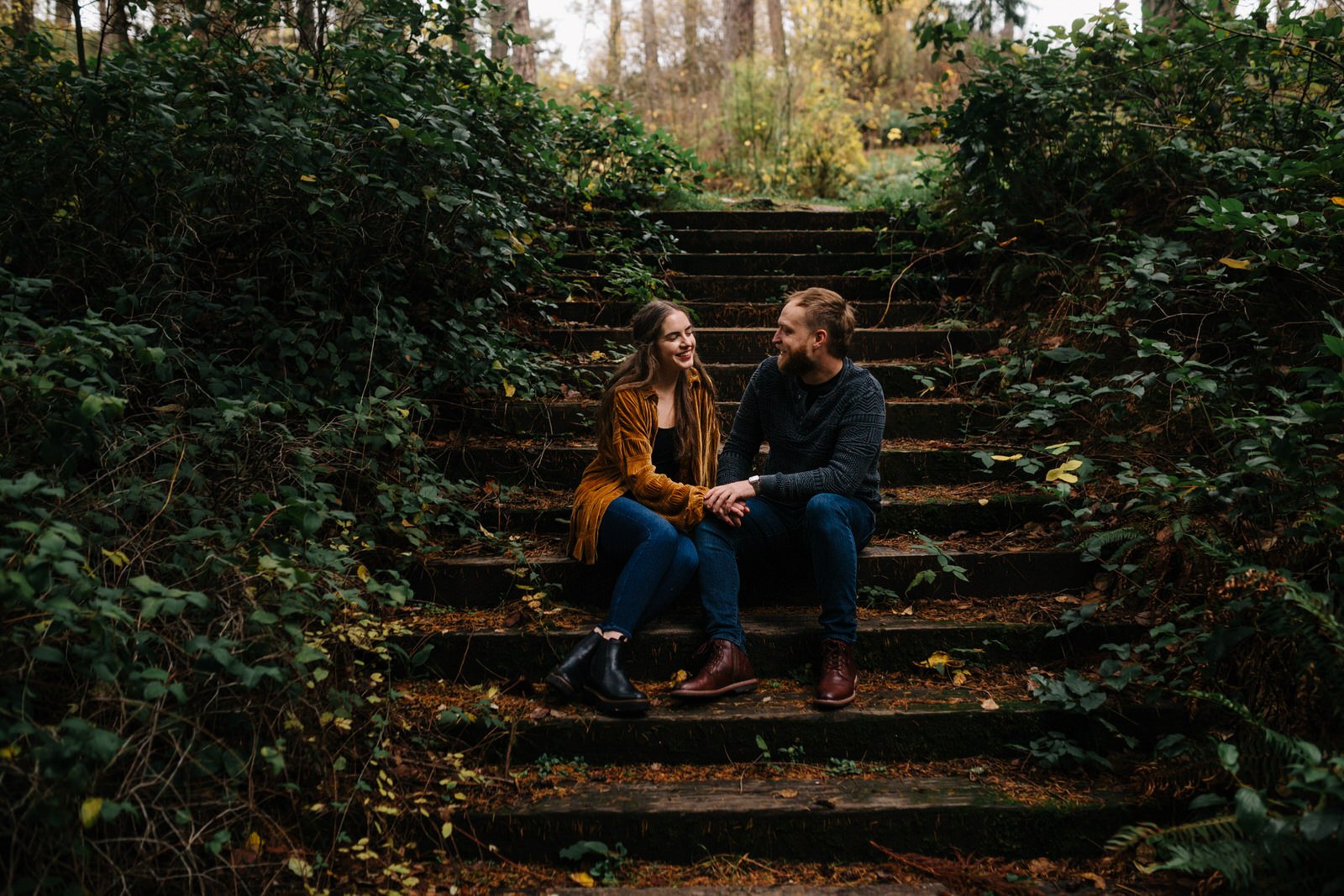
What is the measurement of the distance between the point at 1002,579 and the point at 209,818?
2.80 metres

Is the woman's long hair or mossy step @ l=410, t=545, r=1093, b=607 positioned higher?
the woman's long hair

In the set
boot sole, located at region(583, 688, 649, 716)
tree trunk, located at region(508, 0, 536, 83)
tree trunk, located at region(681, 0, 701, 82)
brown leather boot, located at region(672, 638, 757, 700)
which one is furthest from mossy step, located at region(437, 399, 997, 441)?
tree trunk, located at region(681, 0, 701, 82)

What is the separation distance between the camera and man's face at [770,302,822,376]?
3.09 m

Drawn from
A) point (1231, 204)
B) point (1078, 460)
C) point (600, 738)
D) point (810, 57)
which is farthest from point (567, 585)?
point (810, 57)

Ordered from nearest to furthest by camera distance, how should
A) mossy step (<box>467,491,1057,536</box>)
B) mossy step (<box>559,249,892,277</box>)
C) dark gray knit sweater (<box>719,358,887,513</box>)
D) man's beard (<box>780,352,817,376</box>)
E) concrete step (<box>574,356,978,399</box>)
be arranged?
dark gray knit sweater (<box>719,358,887,513</box>)
man's beard (<box>780,352,817,376</box>)
mossy step (<box>467,491,1057,536</box>)
concrete step (<box>574,356,978,399</box>)
mossy step (<box>559,249,892,277</box>)

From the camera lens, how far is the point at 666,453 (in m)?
3.28

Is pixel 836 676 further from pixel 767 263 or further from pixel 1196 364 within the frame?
pixel 767 263

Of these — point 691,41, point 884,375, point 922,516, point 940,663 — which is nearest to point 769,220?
point 884,375

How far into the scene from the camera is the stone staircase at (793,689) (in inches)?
93.9

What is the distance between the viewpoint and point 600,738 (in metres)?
2.67

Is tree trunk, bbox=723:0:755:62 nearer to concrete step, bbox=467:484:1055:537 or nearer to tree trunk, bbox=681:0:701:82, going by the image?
tree trunk, bbox=681:0:701:82

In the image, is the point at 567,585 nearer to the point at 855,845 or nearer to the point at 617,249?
the point at 855,845

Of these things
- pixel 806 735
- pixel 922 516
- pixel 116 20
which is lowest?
pixel 806 735

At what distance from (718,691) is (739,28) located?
11.7 metres
